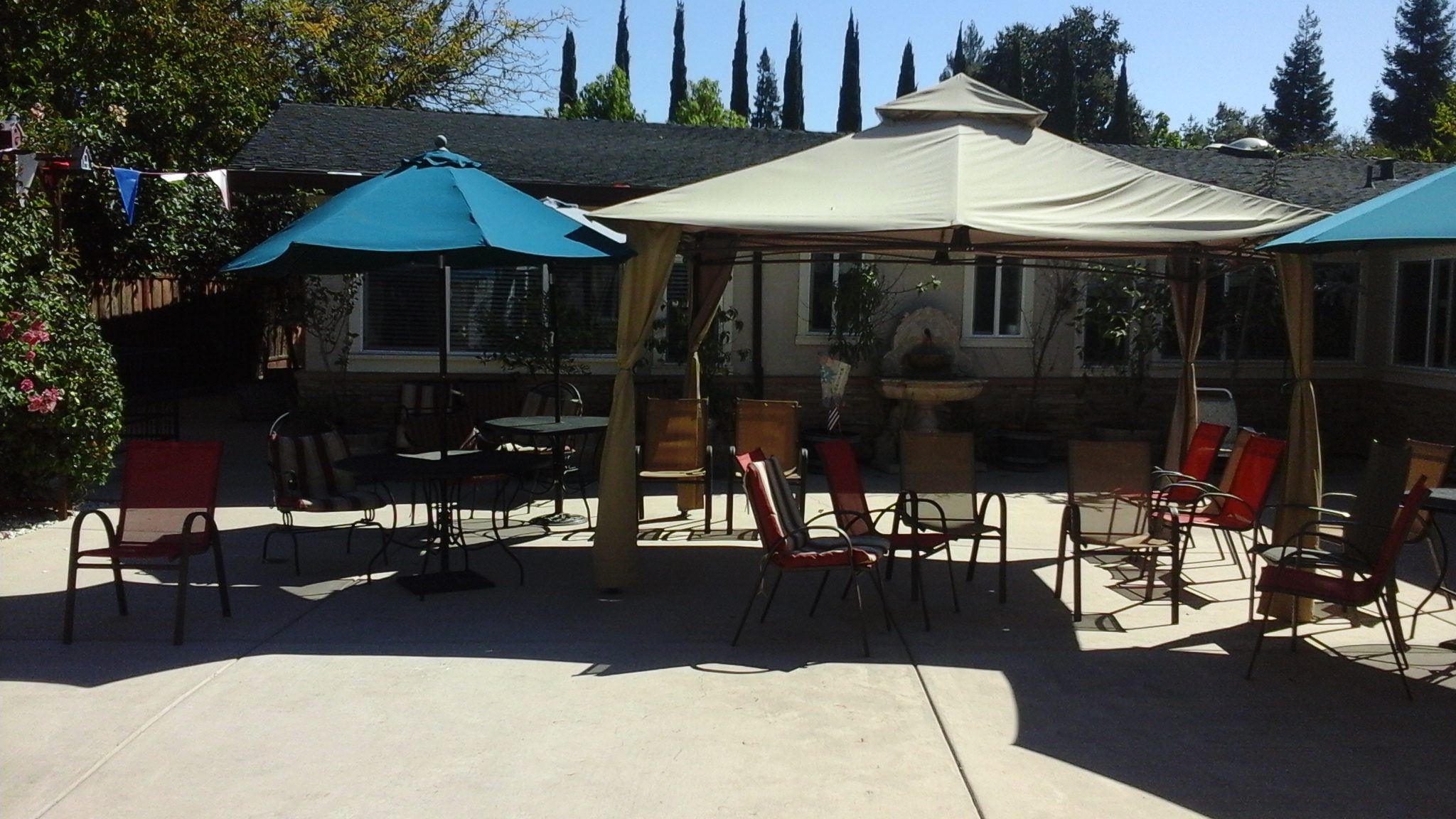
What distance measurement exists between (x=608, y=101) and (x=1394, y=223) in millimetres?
35039

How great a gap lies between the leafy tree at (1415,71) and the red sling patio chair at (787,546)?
1737 inches

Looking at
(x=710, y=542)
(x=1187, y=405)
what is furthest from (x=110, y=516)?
(x=1187, y=405)

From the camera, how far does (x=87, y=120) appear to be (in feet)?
43.9

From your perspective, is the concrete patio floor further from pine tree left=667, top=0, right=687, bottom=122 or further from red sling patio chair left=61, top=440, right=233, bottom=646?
pine tree left=667, top=0, right=687, bottom=122

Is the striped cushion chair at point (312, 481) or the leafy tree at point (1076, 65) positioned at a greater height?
the leafy tree at point (1076, 65)

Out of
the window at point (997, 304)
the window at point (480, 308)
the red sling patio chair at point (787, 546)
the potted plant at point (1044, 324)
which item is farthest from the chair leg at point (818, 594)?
the window at point (997, 304)

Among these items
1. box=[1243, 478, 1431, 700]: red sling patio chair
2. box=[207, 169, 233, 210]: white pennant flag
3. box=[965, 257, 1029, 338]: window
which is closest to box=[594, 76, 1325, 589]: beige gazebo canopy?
box=[1243, 478, 1431, 700]: red sling patio chair

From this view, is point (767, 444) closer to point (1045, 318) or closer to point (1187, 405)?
point (1187, 405)

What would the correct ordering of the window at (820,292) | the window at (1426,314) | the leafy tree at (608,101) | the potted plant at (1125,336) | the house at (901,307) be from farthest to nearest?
the leafy tree at (608,101) < the window at (820,292) < the potted plant at (1125,336) < the window at (1426,314) < the house at (901,307)

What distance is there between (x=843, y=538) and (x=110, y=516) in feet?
19.0

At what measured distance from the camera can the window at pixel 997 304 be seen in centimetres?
1371

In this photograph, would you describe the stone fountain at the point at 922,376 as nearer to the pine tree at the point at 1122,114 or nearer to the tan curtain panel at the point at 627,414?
the tan curtain panel at the point at 627,414

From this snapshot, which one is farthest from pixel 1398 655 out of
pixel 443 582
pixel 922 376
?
pixel 922 376

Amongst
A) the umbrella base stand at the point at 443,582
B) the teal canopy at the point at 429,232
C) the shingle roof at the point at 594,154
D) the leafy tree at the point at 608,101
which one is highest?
the leafy tree at the point at 608,101
